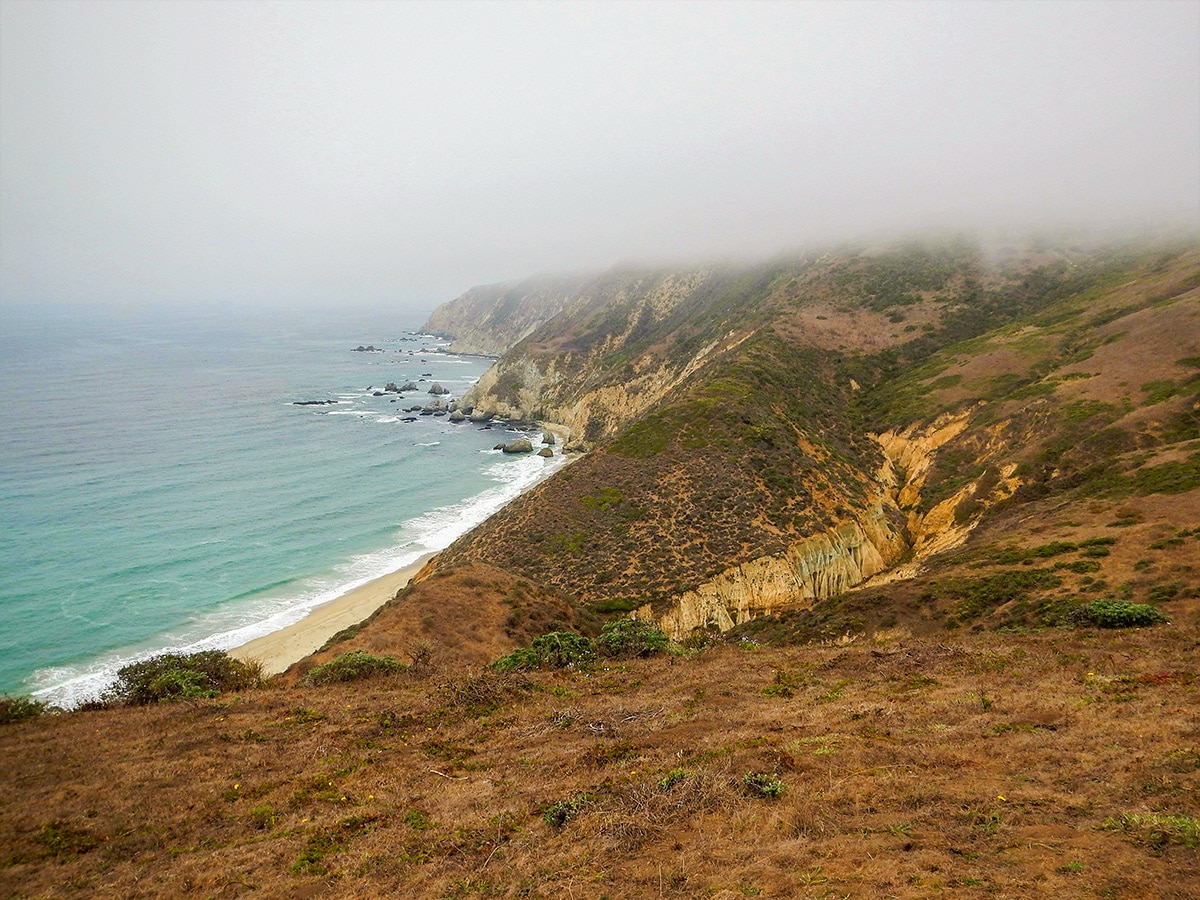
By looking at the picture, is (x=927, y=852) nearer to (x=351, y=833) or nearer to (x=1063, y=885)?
(x=1063, y=885)

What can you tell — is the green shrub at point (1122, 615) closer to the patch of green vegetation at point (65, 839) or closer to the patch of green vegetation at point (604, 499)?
the patch of green vegetation at point (604, 499)

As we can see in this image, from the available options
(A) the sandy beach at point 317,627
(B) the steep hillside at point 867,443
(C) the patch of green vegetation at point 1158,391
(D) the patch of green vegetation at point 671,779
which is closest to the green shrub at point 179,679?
(D) the patch of green vegetation at point 671,779

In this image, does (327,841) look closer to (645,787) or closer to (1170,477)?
(645,787)

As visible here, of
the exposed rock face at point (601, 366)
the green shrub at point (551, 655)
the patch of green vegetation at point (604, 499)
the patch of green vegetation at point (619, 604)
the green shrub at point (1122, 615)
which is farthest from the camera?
the exposed rock face at point (601, 366)

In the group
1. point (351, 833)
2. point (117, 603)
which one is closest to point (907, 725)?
point (351, 833)

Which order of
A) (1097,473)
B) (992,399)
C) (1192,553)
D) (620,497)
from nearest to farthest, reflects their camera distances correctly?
(1192,553) → (1097,473) → (620,497) → (992,399)

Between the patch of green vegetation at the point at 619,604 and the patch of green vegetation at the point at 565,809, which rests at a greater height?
the patch of green vegetation at the point at 565,809

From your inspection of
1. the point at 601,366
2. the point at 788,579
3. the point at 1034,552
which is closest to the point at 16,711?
the point at 788,579
